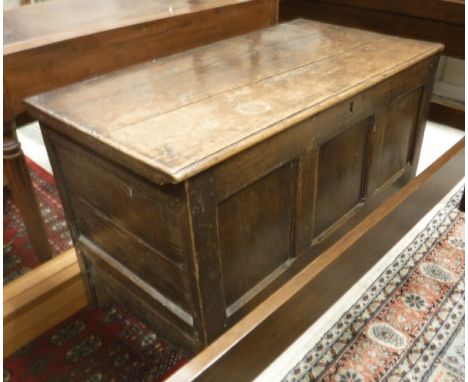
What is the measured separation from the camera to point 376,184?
5.11 ft

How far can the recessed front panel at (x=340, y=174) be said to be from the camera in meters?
1.27

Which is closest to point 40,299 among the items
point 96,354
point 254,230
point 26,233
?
point 96,354

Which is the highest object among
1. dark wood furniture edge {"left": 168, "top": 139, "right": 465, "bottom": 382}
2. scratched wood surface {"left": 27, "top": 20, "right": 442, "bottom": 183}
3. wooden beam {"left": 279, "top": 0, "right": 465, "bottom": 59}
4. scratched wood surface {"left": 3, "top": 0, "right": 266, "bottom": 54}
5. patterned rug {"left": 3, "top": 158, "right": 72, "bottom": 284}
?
scratched wood surface {"left": 3, "top": 0, "right": 266, "bottom": 54}

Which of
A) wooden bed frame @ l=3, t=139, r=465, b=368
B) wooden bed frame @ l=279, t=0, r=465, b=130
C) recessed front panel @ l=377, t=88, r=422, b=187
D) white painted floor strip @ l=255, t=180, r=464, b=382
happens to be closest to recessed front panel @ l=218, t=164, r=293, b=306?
wooden bed frame @ l=3, t=139, r=465, b=368

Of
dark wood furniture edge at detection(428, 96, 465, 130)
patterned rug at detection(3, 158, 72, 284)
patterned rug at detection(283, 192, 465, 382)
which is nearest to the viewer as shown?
patterned rug at detection(283, 192, 465, 382)

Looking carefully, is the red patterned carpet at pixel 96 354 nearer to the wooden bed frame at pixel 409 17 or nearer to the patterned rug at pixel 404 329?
Answer: the patterned rug at pixel 404 329

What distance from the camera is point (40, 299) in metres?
1.42

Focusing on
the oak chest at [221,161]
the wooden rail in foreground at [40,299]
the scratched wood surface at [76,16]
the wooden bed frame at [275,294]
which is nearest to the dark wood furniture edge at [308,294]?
the wooden bed frame at [275,294]

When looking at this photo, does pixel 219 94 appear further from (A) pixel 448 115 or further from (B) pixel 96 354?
(A) pixel 448 115

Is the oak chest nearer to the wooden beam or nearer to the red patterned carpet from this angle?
the red patterned carpet

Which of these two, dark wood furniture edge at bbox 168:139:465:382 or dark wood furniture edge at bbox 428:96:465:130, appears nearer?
dark wood furniture edge at bbox 168:139:465:382

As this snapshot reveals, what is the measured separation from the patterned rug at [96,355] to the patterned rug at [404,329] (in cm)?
39

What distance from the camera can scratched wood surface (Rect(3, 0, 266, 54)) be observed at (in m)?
1.32

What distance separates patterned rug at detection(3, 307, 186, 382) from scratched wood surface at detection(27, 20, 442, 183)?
688 millimetres
